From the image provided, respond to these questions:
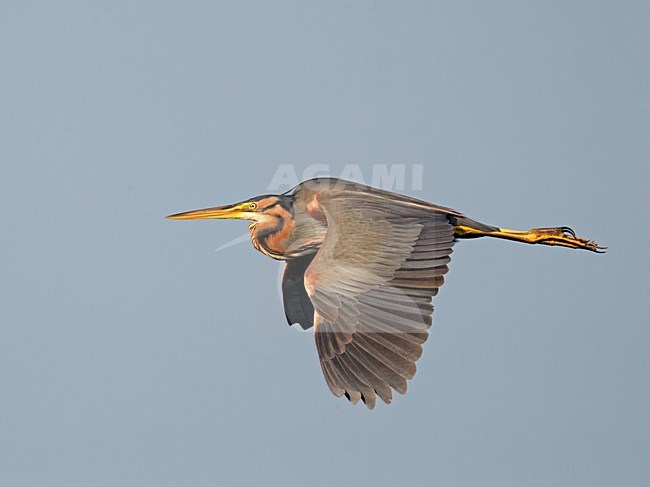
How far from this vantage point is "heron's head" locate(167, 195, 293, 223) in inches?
536

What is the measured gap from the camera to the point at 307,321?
531 inches

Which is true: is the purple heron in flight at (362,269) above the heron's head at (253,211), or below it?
below

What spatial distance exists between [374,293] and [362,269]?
22 cm

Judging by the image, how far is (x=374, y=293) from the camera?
11.9 m

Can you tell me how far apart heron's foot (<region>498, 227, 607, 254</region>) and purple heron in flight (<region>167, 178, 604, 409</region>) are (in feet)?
0.77

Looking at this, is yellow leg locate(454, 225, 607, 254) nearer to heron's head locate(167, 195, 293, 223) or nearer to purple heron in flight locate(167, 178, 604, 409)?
purple heron in flight locate(167, 178, 604, 409)

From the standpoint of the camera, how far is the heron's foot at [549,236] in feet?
45.4

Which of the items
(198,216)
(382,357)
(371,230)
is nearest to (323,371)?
(382,357)

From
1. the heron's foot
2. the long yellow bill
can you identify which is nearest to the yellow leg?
the heron's foot

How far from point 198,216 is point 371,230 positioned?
2.43 metres

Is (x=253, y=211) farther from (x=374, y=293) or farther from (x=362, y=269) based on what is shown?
(x=374, y=293)

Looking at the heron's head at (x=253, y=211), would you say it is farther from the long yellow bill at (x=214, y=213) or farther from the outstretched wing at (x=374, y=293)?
the outstretched wing at (x=374, y=293)

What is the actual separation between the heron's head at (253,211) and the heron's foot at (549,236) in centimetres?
192

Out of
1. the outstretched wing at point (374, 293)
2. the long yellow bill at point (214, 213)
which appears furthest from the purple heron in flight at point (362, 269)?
the long yellow bill at point (214, 213)
